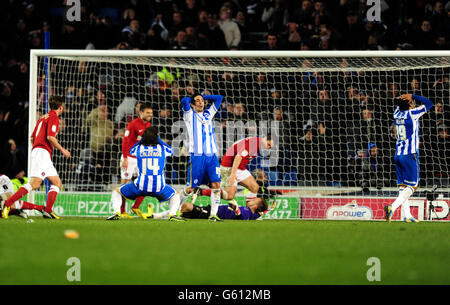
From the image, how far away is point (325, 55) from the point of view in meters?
12.3

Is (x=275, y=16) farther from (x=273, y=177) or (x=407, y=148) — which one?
(x=407, y=148)

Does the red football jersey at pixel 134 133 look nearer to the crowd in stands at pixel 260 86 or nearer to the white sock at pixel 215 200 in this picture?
the white sock at pixel 215 200

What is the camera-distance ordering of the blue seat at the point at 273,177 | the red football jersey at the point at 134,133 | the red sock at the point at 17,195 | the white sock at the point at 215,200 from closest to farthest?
the red sock at the point at 17,195, the white sock at the point at 215,200, the red football jersey at the point at 134,133, the blue seat at the point at 273,177

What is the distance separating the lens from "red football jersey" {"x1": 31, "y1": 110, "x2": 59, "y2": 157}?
10.7 m

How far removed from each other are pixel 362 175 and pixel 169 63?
435cm

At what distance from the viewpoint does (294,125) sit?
14188mm

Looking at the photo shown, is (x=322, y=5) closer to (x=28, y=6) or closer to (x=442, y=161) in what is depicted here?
(x=442, y=161)

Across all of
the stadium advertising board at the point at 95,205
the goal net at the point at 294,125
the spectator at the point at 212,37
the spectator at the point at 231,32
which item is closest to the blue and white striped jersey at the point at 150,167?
the goal net at the point at 294,125

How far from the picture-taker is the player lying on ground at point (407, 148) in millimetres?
11219

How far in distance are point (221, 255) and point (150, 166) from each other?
4419mm

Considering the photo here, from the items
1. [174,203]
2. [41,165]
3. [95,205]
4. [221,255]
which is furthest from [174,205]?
[221,255]

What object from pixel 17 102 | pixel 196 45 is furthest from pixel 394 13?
pixel 17 102

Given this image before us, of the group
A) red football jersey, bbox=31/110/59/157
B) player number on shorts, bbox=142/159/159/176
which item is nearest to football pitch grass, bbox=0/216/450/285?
player number on shorts, bbox=142/159/159/176

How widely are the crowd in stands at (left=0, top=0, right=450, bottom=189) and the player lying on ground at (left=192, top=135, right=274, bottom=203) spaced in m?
1.17
